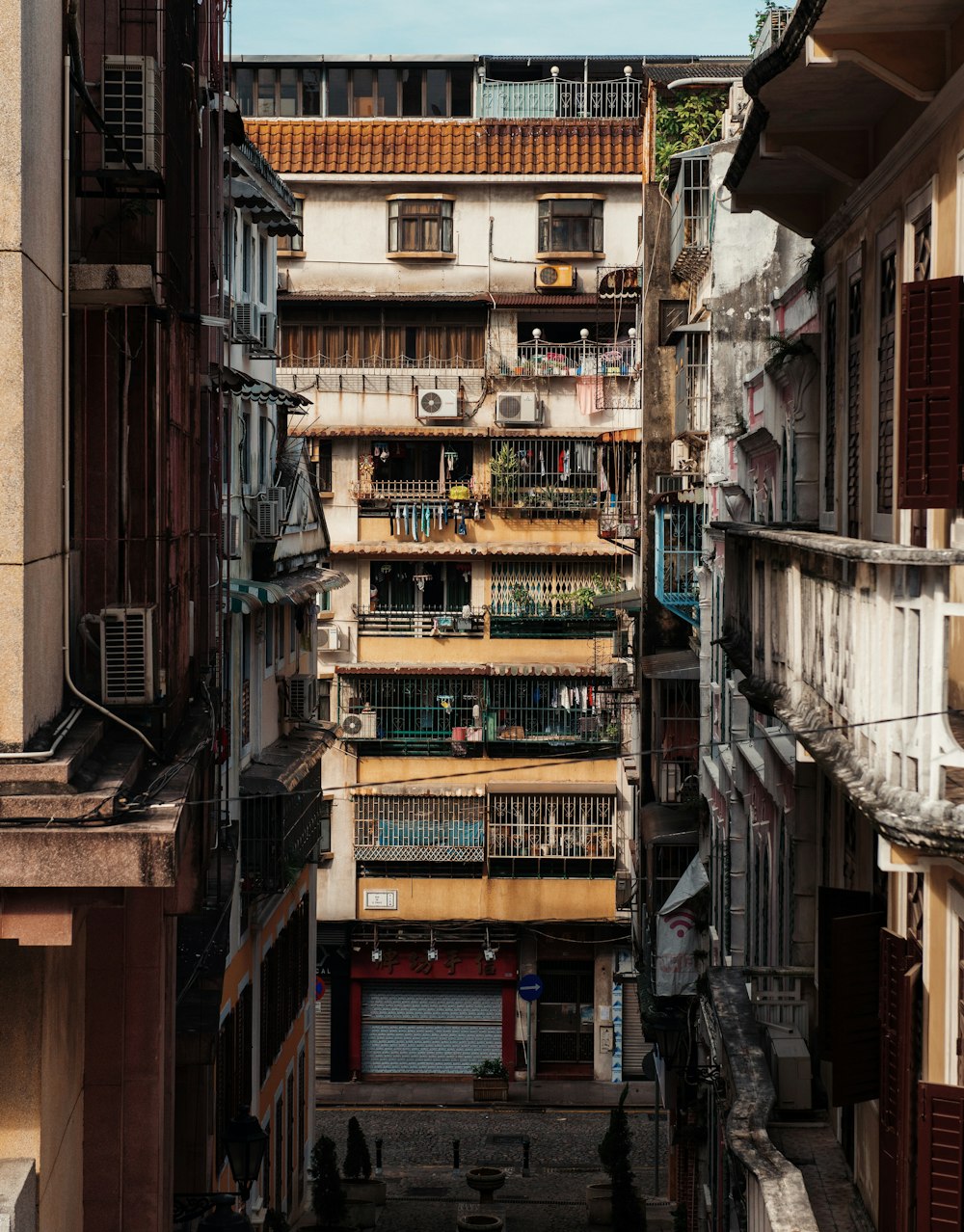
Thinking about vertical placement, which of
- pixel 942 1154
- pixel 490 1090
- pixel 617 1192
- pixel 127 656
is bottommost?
pixel 490 1090

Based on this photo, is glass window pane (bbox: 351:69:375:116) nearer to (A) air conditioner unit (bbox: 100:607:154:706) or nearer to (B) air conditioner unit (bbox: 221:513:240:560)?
(B) air conditioner unit (bbox: 221:513:240:560)

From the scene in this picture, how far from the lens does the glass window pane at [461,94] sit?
46.1m

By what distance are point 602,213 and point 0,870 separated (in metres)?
36.4

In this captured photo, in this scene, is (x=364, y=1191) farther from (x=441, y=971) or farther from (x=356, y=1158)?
(x=441, y=971)

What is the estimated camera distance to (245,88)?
46.0 meters

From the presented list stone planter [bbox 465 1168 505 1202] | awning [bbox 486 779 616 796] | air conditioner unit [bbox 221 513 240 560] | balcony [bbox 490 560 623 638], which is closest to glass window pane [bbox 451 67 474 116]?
balcony [bbox 490 560 623 638]

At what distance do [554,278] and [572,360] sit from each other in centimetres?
200

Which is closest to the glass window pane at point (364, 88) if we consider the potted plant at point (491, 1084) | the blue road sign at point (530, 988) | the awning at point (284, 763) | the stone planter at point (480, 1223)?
the awning at point (284, 763)

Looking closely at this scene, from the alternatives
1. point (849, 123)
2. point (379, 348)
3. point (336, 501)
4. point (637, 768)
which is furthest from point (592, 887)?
point (849, 123)

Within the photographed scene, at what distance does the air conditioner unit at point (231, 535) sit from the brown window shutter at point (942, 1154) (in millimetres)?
15550

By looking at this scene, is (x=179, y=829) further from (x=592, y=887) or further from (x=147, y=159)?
(x=592, y=887)

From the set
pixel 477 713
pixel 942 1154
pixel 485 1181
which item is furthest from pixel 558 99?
pixel 942 1154

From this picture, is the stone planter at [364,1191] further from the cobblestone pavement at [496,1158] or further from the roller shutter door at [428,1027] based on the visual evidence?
the roller shutter door at [428,1027]

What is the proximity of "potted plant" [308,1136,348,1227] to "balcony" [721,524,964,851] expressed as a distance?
19624 mm
